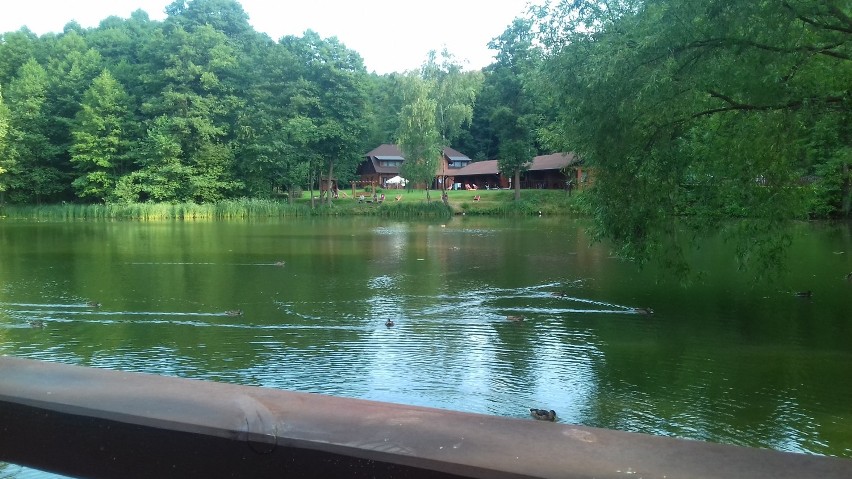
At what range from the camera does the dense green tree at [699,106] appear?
9789mm

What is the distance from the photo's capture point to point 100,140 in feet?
185

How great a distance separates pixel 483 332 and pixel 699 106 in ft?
18.1

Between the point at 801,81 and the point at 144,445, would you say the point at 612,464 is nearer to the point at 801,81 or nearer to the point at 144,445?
the point at 144,445

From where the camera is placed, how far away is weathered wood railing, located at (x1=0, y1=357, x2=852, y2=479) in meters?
1.65

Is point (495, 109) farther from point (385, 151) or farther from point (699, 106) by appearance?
point (699, 106)

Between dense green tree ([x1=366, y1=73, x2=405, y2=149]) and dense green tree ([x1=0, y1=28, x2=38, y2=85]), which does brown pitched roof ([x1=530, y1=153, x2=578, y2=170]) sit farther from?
dense green tree ([x1=0, y1=28, x2=38, y2=85])

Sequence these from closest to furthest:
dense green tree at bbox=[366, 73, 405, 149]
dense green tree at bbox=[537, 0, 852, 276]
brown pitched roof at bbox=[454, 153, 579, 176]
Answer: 1. dense green tree at bbox=[537, 0, 852, 276]
2. brown pitched roof at bbox=[454, 153, 579, 176]
3. dense green tree at bbox=[366, 73, 405, 149]

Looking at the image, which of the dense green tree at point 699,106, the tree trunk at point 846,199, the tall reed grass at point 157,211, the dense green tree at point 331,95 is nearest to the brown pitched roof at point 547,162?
the dense green tree at point 331,95

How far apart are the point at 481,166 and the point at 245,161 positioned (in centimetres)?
2544

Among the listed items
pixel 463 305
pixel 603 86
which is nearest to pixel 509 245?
pixel 463 305

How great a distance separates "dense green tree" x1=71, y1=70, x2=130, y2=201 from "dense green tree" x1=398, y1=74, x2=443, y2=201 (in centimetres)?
2301

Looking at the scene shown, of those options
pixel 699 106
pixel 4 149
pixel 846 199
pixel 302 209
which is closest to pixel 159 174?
pixel 302 209

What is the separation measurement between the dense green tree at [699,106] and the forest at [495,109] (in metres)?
0.03

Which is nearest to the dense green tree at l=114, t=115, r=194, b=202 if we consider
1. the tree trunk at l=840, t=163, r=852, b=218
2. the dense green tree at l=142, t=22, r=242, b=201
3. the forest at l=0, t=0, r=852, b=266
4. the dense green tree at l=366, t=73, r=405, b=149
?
the forest at l=0, t=0, r=852, b=266
